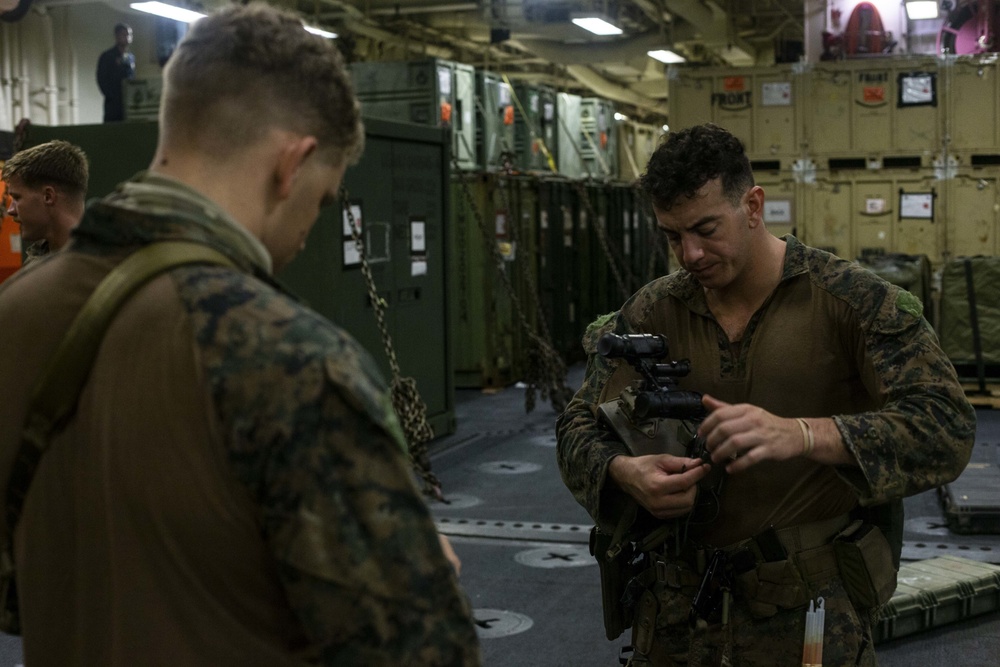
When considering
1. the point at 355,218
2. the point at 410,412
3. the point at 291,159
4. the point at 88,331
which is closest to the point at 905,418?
the point at 291,159

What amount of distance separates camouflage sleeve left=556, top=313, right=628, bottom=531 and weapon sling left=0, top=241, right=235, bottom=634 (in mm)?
1540

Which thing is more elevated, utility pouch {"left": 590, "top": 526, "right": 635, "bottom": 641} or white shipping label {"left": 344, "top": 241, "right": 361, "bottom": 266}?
white shipping label {"left": 344, "top": 241, "right": 361, "bottom": 266}

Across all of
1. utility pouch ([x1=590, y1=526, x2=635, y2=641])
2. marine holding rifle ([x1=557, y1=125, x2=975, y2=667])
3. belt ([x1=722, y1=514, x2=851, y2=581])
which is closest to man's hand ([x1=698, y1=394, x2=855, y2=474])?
marine holding rifle ([x1=557, y1=125, x2=975, y2=667])

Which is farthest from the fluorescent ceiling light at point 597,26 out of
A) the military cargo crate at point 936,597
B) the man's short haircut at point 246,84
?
the man's short haircut at point 246,84

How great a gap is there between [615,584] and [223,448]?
1.78 meters

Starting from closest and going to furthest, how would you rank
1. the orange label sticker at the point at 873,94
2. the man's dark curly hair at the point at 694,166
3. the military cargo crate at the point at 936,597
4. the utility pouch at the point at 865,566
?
1. the utility pouch at the point at 865,566
2. the man's dark curly hair at the point at 694,166
3. the military cargo crate at the point at 936,597
4. the orange label sticker at the point at 873,94

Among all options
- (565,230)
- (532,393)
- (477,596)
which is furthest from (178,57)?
(565,230)

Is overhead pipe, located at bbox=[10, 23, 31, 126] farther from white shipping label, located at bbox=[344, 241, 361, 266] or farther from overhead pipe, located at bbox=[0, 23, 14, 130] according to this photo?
white shipping label, located at bbox=[344, 241, 361, 266]

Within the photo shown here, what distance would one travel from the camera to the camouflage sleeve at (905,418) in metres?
2.50

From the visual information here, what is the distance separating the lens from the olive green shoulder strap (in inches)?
54.6

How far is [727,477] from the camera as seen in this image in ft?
9.12

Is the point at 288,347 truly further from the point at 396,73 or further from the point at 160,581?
the point at 396,73

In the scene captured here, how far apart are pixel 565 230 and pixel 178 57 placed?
43.6 feet

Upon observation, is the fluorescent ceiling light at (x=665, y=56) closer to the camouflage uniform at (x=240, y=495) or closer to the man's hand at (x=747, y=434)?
the man's hand at (x=747, y=434)
